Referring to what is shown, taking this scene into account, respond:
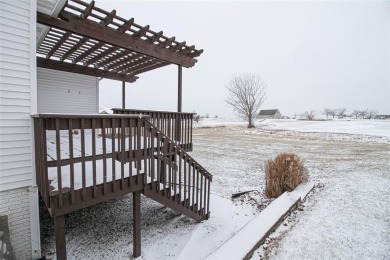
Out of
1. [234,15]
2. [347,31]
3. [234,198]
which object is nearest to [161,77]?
[234,15]

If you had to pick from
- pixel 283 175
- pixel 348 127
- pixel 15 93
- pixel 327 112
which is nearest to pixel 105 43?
pixel 15 93

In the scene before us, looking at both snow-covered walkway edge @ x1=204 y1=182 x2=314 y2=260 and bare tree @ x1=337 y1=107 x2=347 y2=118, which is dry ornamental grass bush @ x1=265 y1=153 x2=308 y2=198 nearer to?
snow-covered walkway edge @ x1=204 y1=182 x2=314 y2=260

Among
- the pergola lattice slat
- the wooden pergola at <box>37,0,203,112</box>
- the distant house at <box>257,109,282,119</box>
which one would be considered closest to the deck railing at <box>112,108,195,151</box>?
the wooden pergola at <box>37,0,203,112</box>

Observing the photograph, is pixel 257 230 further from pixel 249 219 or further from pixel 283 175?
pixel 283 175

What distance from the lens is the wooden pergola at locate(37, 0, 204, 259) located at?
134 inches

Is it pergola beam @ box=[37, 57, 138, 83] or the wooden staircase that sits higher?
pergola beam @ box=[37, 57, 138, 83]

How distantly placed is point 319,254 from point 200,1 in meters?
26.6

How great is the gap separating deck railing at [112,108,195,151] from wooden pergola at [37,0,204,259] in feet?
2.13

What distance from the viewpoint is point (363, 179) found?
588cm

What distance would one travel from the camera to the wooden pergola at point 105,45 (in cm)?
356

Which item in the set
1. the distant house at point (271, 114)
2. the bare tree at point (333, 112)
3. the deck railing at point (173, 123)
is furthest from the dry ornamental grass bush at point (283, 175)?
the bare tree at point (333, 112)

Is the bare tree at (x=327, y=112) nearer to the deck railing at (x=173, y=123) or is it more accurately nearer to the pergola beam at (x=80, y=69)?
the pergola beam at (x=80, y=69)

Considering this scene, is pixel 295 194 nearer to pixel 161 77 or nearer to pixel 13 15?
pixel 13 15

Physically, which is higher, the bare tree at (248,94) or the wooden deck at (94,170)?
the bare tree at (248,94)
